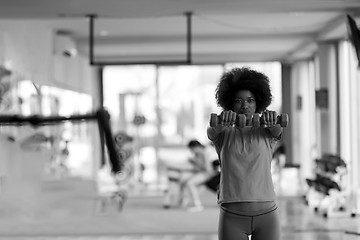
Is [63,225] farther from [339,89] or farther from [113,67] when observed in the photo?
[339,89]

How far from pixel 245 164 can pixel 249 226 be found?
0.66ft

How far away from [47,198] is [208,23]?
1.96 m

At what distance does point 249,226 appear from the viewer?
2082mm

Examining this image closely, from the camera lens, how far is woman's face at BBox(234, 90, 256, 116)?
2186 millimetres

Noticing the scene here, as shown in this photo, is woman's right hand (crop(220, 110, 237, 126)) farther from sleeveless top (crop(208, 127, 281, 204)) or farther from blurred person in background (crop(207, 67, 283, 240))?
sleeveless top (crop(208, 127, 281, 204))

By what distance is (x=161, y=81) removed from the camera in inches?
223

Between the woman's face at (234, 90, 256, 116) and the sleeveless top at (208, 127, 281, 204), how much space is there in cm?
7

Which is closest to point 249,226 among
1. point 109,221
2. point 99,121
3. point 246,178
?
point 246,178

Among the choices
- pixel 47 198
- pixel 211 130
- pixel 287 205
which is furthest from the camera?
pixel 287 205

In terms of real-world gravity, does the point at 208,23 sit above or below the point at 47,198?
above

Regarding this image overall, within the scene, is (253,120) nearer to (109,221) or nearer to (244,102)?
(244,102)

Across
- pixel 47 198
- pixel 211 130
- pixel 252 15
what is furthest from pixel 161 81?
pixel 211 130

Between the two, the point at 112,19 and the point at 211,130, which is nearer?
the point at 211,130

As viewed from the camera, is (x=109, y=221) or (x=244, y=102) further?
(x=109, y=221)
